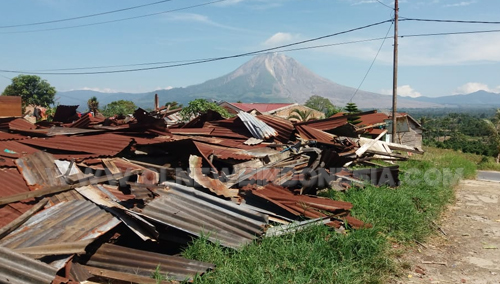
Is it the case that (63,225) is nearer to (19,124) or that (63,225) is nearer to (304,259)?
(304,259)

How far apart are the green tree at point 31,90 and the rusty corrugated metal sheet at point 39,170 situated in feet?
165

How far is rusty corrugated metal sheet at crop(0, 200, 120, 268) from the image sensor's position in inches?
132

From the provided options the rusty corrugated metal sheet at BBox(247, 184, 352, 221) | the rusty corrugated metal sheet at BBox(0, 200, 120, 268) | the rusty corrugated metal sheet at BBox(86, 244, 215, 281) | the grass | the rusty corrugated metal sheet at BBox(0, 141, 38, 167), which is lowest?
the grass

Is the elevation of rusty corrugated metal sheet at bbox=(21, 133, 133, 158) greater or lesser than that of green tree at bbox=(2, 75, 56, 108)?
lesser

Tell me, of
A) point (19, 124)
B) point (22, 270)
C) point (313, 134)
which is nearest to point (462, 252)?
point (313, 134)

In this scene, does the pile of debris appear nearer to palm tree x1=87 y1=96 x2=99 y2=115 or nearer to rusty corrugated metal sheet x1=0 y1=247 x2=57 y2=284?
rusty corrugated metal sheet x1=0 y1=247 x2=57 y2=284

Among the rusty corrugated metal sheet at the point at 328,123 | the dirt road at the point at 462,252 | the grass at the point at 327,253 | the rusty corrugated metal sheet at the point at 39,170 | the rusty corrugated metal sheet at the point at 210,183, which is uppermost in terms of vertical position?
the rusty corrugated metal sheet at the point at 328,123

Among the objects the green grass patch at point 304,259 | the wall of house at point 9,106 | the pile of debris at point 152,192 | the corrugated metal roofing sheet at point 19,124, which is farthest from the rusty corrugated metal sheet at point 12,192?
the wall of house at point 9,106

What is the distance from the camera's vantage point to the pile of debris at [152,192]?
11.4 feet

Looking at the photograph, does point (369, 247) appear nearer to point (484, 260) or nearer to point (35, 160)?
point (484, 260)

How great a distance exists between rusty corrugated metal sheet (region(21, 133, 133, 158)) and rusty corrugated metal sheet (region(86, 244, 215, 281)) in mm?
2042

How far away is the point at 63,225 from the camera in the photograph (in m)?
3.65

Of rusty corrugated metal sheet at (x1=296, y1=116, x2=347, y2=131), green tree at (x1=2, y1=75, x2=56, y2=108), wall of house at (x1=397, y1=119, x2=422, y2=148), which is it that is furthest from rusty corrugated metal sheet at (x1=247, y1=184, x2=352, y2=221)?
green tree at (x1=2, y1=75, x2=56, y2=108)

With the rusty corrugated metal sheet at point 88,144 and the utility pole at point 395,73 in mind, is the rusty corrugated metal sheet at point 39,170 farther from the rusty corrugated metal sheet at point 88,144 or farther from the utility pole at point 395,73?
the utility pole at point 395,73
